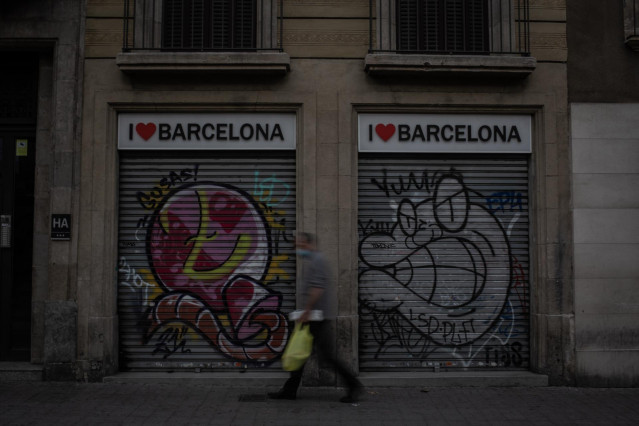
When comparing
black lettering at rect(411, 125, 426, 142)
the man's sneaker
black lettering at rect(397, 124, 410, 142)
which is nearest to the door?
the man's sneaker

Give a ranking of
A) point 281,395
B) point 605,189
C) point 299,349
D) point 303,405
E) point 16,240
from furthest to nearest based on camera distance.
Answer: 1. point 16,240
2. point 605,189
3. point 281,395
4. point 303,405
5. point 299,349

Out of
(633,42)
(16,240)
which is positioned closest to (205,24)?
(16,240)

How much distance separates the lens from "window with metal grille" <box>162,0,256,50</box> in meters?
8.74

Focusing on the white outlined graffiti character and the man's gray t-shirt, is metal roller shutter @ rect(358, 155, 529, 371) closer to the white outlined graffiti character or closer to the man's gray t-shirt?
the white outlined graffiti character

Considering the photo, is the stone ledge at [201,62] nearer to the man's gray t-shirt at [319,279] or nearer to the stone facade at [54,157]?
the stone facade at [54,157]

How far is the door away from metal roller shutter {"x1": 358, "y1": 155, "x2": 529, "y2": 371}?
474cm

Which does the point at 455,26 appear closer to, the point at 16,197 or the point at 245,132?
the point at 245,132

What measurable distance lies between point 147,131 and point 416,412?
203 inches

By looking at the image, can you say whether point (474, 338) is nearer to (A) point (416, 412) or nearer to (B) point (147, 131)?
(A) point (416, 412)

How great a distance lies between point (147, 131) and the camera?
855 centimetres

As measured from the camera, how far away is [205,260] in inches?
336

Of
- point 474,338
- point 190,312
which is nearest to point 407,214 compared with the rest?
point 474,338

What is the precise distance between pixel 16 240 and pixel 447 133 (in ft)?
20.7

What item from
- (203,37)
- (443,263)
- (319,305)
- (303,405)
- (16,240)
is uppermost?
(203,37)
